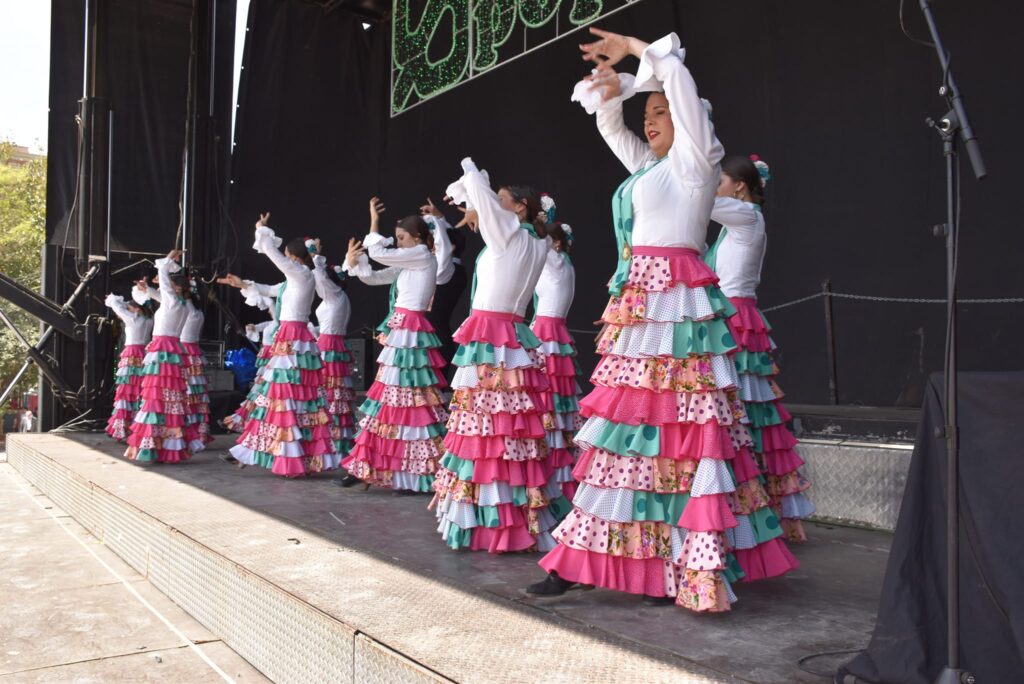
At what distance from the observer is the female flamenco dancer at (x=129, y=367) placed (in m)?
8.27

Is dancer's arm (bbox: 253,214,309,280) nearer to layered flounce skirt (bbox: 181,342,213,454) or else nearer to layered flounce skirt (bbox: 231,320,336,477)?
layered flounce skirt (bbox: 231,320,336,477)

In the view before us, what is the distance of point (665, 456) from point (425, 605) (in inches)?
32.6

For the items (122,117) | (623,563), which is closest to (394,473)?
(623,563)

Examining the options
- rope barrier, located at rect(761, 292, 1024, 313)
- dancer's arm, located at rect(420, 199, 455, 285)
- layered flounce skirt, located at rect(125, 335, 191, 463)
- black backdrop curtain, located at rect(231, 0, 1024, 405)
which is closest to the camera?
rope barrier, located at rect(761, 292, 1024, 313)

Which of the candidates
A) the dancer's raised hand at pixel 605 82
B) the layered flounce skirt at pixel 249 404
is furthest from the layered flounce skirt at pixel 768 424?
the layered flounce skirt at pixel 249 404

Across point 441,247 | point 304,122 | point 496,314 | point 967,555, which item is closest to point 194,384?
point 441,247

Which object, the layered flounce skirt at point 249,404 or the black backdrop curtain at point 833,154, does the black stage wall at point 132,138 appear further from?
the black backdrop curtain at point 833,154

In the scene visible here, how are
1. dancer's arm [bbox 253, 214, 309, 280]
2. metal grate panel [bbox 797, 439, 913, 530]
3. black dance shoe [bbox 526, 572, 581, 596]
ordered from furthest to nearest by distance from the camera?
1. dancer's arm [bbox 253, 214, 309, 280]
2. metal grate panel [bbox 797, 439, 913, 530]
3. black dance shoe [bbox 526, 572, 581, 596]

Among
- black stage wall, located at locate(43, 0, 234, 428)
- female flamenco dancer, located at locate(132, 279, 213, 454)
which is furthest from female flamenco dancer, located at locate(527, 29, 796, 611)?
black stage wall, located at locate(43, 0, 234, 428)

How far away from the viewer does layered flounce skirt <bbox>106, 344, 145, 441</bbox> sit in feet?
27.1

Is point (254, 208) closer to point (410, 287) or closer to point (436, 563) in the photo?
point (410, 287)

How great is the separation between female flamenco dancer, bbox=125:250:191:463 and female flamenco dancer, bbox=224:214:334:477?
94cm

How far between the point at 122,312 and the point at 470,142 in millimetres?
3982

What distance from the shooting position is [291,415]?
5.98 metres
